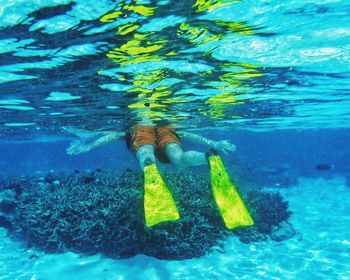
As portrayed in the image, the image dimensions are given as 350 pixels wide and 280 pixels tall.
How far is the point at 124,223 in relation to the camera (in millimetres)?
11141

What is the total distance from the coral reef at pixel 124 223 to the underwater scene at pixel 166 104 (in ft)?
0.17

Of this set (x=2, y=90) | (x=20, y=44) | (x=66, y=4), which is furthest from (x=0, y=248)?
(x=66, y=4)

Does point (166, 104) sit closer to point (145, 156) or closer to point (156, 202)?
point (145, 156)

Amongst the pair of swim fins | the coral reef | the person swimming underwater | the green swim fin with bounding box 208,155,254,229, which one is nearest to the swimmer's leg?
the person swimming underwater

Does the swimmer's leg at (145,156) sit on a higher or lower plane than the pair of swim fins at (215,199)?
higher

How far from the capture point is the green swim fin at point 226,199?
7926 mm

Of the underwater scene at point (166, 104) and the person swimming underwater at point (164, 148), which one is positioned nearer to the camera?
the underwater scene at point (166, 104)

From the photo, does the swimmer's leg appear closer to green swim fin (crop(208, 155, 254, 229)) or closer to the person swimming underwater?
the person swimming underwater

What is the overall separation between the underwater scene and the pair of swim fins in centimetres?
3

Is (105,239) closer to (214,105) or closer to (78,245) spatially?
(78,245)

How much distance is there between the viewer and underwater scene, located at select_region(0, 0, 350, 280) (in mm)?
6773

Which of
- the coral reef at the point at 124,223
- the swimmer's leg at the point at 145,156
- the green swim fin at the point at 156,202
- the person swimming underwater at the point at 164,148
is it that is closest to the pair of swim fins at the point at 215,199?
the green swim fin at the point at 156,202

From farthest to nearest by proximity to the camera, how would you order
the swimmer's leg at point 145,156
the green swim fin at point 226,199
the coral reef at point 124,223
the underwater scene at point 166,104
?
the coral reef at point 124,223, the swimmer's leg at point 145,156, the green swim fin at point 226,199, the underwater scene at point 166,104

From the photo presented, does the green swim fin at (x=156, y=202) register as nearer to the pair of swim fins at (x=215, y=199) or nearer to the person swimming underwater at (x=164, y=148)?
the pair of swim fins at (x=215, y=199)
